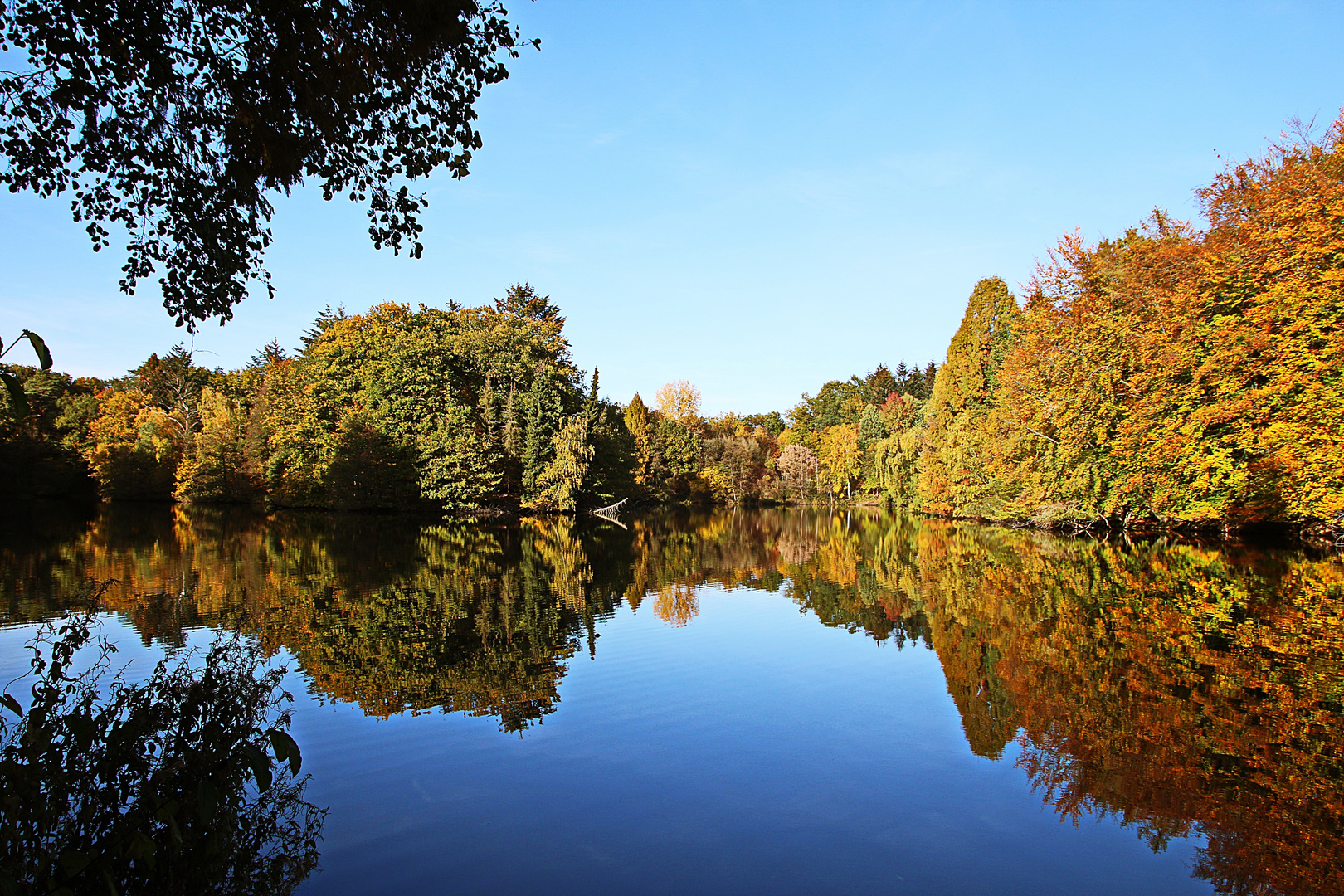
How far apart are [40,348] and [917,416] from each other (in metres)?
60.6

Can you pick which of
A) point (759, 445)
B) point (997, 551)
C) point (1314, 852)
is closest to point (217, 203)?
point (1314, 852)

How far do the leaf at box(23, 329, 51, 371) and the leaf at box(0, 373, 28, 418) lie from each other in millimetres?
119

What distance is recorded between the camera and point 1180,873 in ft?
14.8

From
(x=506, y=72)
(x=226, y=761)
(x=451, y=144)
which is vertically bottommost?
(x=226, y=761)

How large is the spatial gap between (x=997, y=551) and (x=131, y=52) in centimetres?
2423

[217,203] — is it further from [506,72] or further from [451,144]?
[506,72]

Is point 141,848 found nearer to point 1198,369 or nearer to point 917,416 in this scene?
point 1198,369

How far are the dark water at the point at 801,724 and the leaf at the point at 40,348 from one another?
3.41m

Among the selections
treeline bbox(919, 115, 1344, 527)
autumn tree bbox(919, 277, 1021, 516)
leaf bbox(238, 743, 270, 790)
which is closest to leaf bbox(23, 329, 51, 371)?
leaf bbox(238, 743, 270, 790)

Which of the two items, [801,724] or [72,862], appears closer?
[72,862]

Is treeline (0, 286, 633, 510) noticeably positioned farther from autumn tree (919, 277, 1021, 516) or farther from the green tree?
the green tree

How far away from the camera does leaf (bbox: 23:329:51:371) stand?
2812 mm

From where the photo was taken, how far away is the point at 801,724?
7.67 metres

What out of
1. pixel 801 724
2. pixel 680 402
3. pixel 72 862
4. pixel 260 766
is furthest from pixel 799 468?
pixel 72 862
